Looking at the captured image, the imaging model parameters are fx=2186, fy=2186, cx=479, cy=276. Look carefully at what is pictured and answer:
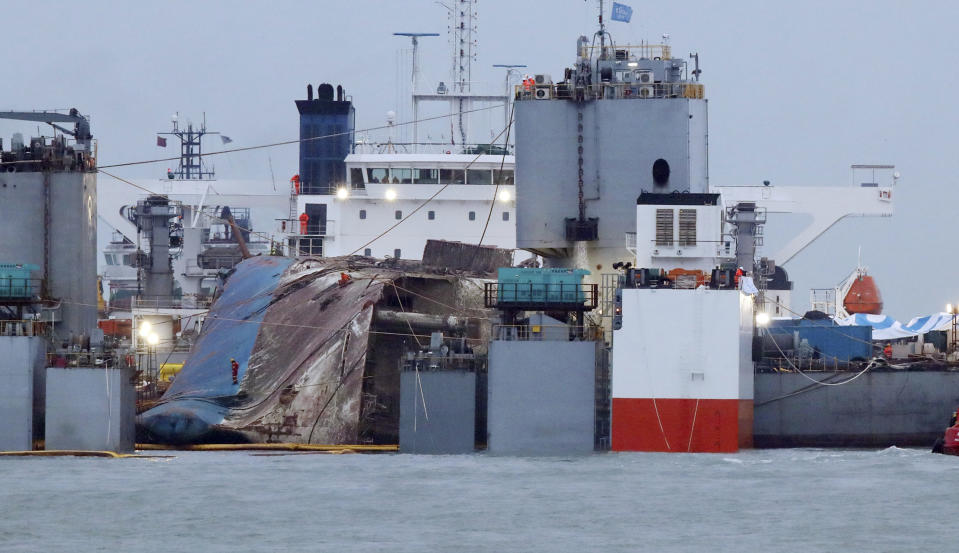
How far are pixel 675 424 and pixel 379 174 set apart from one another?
1625 centimetres

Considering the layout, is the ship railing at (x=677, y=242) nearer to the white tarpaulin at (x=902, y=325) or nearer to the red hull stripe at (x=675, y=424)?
the red hull stripe at (x=675, y=424)

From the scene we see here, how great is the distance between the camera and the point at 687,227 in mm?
47312

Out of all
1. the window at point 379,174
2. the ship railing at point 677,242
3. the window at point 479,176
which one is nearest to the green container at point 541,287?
the ship railing at point 677,242

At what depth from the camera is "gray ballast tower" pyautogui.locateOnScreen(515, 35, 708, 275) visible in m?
49.4

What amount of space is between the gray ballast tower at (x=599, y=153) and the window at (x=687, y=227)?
209 cm

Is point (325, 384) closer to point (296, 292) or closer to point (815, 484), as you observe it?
point (296, 292)

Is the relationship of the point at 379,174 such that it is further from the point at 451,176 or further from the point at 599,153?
the point at 599,153

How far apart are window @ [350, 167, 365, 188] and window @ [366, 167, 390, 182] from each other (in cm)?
34

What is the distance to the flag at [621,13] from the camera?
52.7 meters

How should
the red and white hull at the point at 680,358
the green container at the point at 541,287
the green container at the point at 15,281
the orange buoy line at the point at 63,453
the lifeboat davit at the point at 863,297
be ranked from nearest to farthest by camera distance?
the orange buoy line at the point at 63,453 → the red and white hull at the point at 680,358 → the green container at the point at 541,287 → the green container at the point at 15,281 → the lifeboat davit at the point at 863,297

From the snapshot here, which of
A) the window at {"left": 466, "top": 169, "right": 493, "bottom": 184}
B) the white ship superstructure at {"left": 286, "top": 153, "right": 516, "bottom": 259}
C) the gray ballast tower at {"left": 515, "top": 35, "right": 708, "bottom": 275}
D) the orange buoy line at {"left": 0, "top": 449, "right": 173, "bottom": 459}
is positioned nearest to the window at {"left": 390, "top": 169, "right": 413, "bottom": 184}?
the white ship superstructure at {"left": 286, "top": 153, "right": 516, "bottom": 259}

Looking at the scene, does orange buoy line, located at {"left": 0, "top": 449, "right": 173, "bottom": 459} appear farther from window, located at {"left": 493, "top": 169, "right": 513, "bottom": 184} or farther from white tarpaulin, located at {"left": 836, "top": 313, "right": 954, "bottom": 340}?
white tarpaulin, located at {"left": 836, "top": 313, "right": 954, "bottom": 340}

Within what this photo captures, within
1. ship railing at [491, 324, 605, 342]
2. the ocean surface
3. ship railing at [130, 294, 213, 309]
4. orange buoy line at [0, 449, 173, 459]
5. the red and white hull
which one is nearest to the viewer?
the ocean surface

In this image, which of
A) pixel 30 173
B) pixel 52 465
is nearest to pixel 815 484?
pixel 52 465
